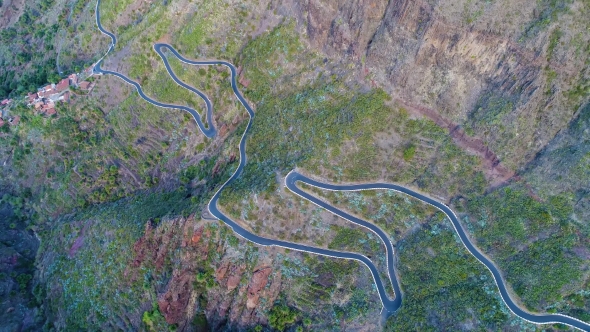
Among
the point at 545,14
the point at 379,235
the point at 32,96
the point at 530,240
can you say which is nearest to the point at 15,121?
the point at 32,96

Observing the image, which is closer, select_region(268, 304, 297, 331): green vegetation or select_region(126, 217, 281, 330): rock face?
select_region(268, 304, 297, 331): green vegetation

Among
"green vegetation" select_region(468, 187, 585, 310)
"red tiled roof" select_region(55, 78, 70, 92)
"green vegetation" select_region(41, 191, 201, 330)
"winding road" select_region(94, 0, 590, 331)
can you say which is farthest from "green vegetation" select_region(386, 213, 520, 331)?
"red tiled roof" select_region(55, 78, 70, 92)

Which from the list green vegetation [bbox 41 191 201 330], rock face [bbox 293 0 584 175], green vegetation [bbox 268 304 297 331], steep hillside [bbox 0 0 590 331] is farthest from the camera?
green vegetation [bbox 41 191 201 330]

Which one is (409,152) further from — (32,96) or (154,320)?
(32,96)

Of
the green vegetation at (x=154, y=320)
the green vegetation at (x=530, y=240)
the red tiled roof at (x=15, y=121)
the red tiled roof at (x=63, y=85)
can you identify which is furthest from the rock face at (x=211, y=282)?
the red tiled roof at (x=15, y=121)

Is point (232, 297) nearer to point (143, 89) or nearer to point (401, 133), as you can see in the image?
point (401, 133)

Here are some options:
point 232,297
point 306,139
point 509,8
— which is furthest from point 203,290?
point 509,8

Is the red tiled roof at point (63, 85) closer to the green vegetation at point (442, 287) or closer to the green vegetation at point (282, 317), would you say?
the green vegetation at point (282, 317)

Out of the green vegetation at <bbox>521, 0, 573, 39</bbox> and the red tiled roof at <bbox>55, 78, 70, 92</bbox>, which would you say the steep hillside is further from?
the red tiled roof at <bbox>55, 78, 70, 92</bbox>
